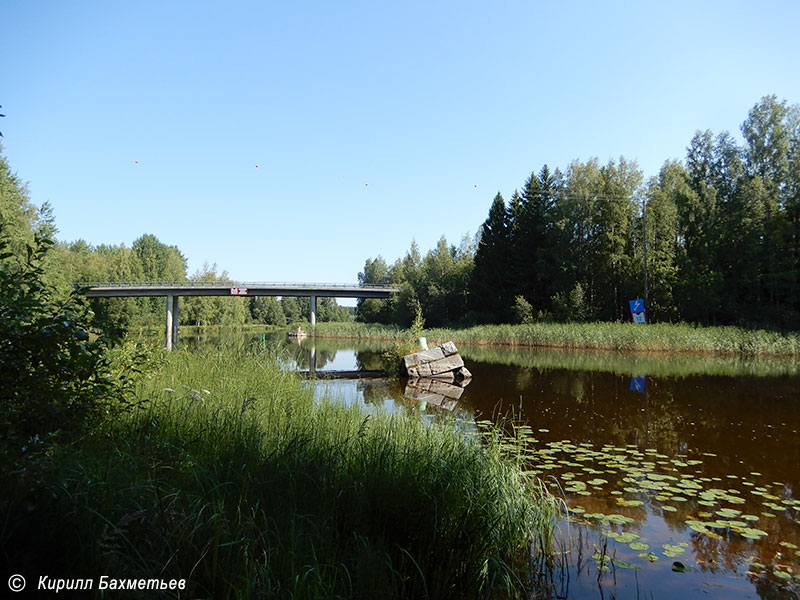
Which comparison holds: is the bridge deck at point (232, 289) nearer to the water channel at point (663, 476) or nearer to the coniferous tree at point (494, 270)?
the coniferous tree at point (494, 270)

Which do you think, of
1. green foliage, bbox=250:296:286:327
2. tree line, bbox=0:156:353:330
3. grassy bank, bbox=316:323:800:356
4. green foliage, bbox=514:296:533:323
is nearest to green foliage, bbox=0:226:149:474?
tree line, bbox=0:156:353:330

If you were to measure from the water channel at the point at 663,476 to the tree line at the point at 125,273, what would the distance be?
4.55 m

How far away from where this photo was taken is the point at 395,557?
3.05 metres

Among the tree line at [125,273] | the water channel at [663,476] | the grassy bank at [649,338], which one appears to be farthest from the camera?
the grassy bank at [649,338]

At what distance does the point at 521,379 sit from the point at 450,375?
8.30 ft

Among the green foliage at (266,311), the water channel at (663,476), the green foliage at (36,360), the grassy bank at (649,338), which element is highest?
the green foliage at (266,311)

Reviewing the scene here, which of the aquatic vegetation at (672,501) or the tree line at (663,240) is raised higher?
the tree line at (663,240)

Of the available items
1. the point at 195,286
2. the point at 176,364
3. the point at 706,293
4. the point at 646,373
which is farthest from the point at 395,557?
the point at 195,286

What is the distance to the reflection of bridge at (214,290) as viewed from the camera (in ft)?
153

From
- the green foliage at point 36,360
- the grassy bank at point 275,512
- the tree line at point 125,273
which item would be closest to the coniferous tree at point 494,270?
the tree line at point 125,273

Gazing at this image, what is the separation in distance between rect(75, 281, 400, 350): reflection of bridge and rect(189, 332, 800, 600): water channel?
39.9 m

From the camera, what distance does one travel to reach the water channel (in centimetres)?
354

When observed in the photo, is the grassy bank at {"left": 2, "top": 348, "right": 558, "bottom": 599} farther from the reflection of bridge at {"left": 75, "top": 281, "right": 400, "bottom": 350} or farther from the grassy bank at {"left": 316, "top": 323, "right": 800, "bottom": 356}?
the reflection of bridge at {"left": 75, "top": 281, "right": 400, "bottom": 350}

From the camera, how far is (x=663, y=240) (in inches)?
1396
